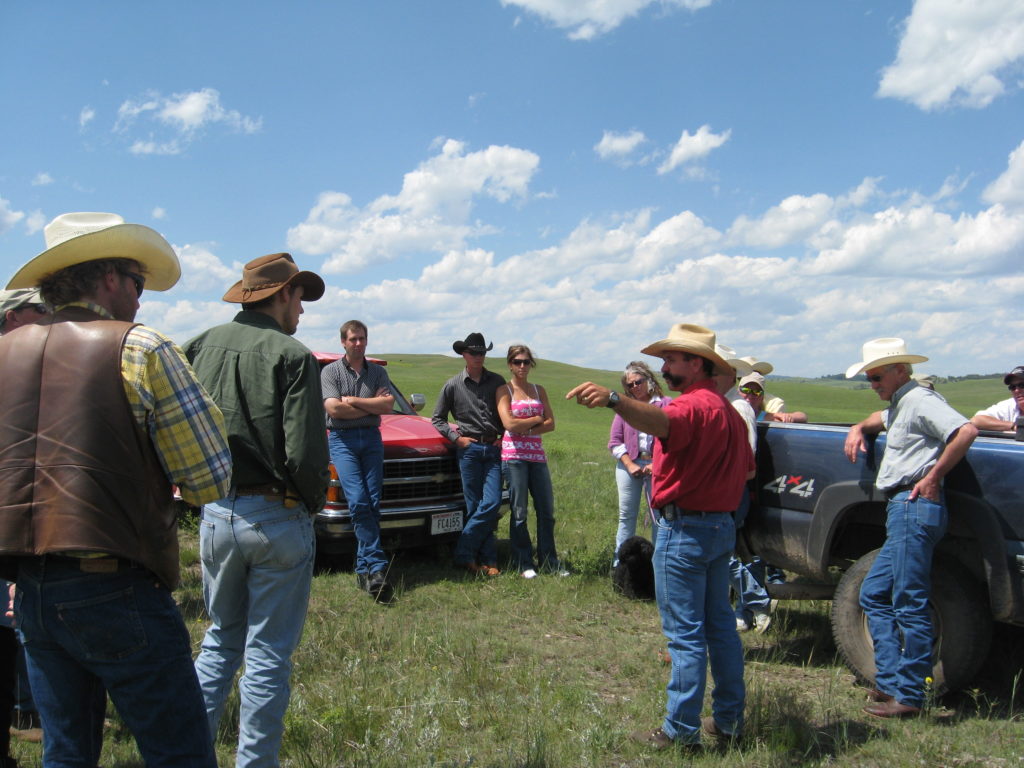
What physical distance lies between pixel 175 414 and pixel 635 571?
4875 millimetres

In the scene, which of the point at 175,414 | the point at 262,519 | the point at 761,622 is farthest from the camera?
Answer: the point at 761,622

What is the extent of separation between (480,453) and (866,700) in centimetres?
388

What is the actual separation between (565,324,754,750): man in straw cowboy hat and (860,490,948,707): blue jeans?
39.8 inches

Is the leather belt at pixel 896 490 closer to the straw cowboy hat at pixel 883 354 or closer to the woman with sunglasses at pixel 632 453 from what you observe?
the straw cowboy hat at pixel 883 354

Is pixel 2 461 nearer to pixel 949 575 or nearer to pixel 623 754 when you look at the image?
pixel 623 754

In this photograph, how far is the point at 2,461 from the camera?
7.10 feet

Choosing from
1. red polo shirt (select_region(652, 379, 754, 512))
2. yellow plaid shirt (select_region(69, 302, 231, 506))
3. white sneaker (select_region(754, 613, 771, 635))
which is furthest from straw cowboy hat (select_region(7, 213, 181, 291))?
white sneaker (select_region(754, 613, 771, 635))

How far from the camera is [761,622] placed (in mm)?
5664

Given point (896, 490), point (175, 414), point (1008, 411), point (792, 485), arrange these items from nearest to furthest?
point (175, 414)
point (896, 490)
point (792, 485)
point (1008, 411)

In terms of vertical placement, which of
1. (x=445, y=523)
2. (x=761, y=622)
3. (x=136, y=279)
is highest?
(x=136, y=279)

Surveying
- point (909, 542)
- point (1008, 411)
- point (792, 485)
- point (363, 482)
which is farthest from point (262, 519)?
point (1008, 411)

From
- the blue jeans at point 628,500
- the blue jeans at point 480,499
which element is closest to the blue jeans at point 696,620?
the blue jeans at point 628,500

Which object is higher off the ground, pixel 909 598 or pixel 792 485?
pixel 792 485

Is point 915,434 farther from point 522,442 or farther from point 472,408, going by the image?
point 472,408
